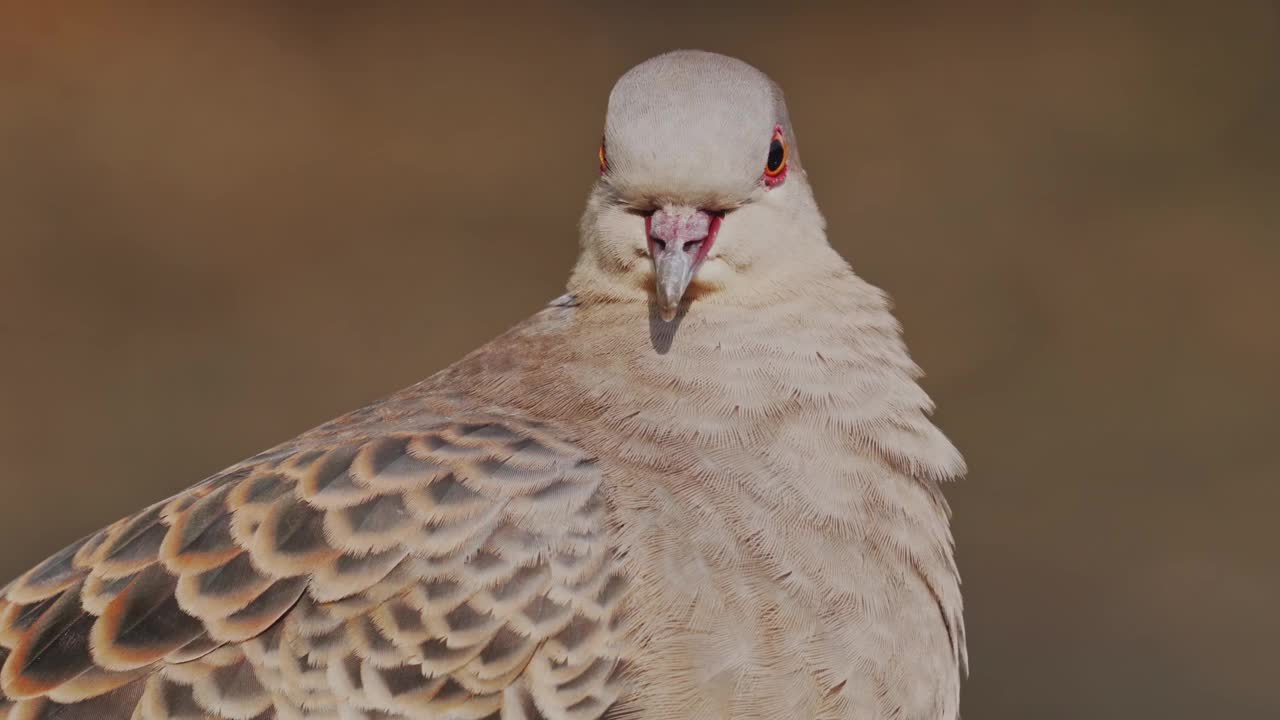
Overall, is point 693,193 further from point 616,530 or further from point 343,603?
point 343,603

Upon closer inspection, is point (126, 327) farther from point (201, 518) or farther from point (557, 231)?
point (201, 518)

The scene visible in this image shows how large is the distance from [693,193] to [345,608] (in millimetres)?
1026

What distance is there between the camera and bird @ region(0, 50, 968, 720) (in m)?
2.45

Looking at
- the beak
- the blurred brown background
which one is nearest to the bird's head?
Result: the beak

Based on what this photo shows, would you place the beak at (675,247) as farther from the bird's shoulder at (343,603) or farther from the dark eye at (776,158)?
the bird's shoulder at (343,603)

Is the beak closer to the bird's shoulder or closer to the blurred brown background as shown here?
the bird's shoulder

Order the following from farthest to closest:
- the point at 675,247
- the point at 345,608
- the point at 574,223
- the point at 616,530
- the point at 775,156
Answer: the point at 574,223, the point at 775,156, the point at 675,247, the point at 616,530, the point at 345,608

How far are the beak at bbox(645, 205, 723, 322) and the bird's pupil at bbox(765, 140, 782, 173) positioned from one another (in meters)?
0.19

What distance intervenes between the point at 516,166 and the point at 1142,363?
326 cm

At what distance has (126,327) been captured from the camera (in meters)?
7.30

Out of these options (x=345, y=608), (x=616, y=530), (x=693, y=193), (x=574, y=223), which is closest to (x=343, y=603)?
(x=345, y=608)

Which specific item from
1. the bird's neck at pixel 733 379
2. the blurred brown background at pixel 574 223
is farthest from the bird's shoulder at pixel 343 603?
the blurred brown background at pixel 574 223

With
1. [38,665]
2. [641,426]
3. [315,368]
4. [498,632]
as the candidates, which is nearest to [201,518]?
[38,665]

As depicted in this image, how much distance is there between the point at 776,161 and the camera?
310 cm
